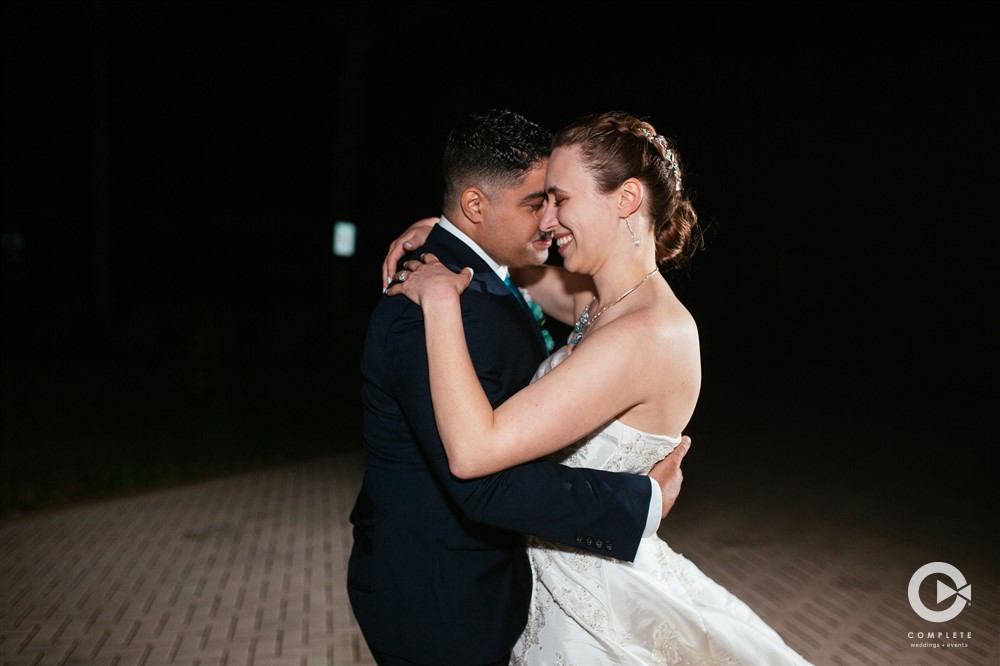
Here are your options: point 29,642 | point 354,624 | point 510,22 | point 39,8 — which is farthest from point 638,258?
point 39,8

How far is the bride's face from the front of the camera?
2031 millimetres

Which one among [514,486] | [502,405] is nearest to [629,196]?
[502,405]

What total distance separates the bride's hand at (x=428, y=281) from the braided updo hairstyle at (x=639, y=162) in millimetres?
482

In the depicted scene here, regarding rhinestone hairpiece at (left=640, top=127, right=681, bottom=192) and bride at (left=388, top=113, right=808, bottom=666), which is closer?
bride at (left=388, top=113, right=808, bottom=666)

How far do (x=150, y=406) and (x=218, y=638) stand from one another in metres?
7.85

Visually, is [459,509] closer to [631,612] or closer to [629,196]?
[631,612]

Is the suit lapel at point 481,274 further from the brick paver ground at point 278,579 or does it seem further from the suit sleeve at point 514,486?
the brick paver ground at point 278,579

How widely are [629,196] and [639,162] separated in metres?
0.10

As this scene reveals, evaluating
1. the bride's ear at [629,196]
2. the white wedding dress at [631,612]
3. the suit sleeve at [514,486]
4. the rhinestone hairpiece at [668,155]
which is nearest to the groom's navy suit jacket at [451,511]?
the suit sleeve at [514,486]

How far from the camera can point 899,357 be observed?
1966 centimetres

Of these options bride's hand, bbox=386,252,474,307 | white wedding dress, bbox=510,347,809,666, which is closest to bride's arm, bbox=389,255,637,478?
bride's hand, bbox=386,252,474,307

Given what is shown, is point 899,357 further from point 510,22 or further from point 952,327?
point 510,22

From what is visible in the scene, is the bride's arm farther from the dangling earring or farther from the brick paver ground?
the brick paver ground

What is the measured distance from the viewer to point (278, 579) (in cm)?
490
